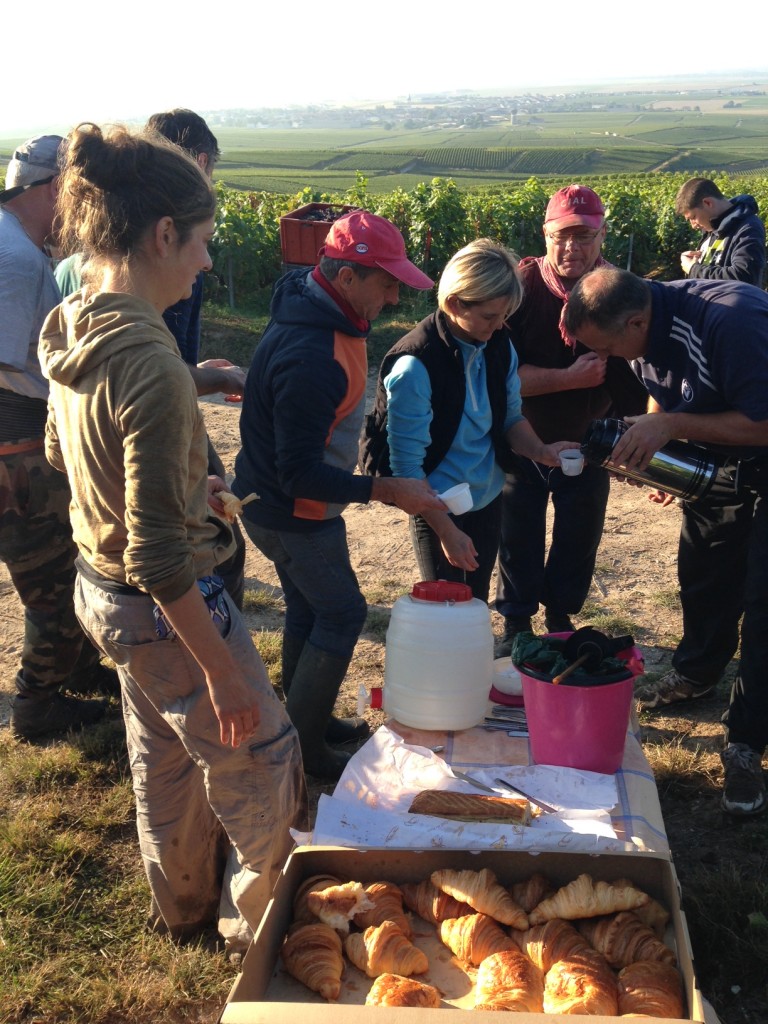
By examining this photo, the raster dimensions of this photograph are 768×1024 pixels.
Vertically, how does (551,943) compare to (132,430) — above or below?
below

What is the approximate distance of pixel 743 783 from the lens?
323 centimetres

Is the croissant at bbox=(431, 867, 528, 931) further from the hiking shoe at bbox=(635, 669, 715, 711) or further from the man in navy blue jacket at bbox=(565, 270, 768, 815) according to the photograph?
the hiking shoe at bbox=(635, 669, 715, 711)

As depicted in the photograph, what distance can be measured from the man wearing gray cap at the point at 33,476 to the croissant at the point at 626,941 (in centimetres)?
249

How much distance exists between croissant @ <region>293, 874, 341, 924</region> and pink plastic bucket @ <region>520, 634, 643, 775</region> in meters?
0.69

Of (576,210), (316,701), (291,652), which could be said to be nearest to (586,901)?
(316,701)

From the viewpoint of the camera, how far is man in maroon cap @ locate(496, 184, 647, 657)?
378 cm

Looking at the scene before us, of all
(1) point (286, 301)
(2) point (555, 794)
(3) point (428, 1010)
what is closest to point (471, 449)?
(1) point (286, 301)

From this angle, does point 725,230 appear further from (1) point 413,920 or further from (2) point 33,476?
(1) point 413,920

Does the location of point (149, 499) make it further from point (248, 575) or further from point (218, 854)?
point (248, 575)

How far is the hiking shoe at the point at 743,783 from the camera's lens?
3.21m

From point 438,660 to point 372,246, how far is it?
3.97ft

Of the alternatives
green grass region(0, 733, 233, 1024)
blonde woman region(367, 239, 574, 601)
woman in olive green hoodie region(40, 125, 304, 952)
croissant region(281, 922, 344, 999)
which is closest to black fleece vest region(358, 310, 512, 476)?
blonde woman region(367, 239, 574, 601)

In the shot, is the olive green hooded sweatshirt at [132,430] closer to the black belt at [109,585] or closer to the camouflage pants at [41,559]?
the black belt at [109,585]

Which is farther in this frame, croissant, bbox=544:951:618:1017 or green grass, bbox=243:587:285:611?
green grass, bbox=243:587:285:611
